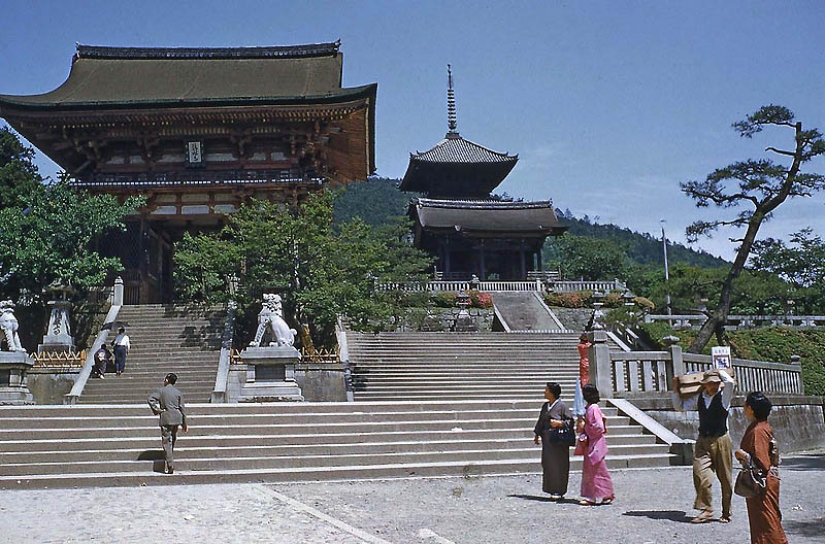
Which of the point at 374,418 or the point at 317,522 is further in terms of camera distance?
the point at 374,418

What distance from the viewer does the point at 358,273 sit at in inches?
881

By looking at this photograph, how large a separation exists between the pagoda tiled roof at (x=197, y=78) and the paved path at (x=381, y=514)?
2013 cm

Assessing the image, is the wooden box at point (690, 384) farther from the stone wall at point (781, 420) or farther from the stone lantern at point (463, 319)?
the stone lantern at point (463, 319)

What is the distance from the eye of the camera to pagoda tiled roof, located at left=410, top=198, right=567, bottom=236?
44.6m

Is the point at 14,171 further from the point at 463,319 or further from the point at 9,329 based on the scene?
the point at 463,319

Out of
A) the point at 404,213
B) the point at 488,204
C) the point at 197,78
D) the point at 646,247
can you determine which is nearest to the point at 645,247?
the point at 646,247

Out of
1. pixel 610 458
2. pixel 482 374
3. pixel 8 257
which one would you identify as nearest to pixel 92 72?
pixel 8 257

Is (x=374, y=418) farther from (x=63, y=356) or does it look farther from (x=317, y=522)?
(x=63, y=356)

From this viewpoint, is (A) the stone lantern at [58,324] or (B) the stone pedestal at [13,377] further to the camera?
(A) the stone lantern at [58,324]

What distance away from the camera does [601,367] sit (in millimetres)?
15469

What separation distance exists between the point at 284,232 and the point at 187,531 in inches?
596

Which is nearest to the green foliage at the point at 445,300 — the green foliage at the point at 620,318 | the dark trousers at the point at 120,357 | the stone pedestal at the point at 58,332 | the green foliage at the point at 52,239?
the green foliage at the point at 620,318

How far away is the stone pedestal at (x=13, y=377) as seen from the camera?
17.8m

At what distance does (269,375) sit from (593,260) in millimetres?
39249
